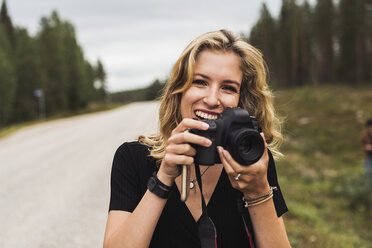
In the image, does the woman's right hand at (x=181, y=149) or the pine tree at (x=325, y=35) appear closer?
the woman's right hand at (x=181, y=149)

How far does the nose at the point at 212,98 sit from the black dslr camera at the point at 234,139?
0.56 ft

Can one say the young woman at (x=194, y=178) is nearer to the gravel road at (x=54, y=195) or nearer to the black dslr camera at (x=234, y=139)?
the black dslr camera at (x=234, y=139)

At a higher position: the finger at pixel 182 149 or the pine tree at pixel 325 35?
the pine tree at pixel 325 35

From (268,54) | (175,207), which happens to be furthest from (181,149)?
(268,54)

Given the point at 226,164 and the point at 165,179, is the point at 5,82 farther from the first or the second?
the point at 226,164

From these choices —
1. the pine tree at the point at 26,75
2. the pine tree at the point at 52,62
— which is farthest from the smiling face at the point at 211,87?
the pine tree at the point at 52,62

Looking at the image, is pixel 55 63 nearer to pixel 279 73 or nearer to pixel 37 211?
pixel 279 73

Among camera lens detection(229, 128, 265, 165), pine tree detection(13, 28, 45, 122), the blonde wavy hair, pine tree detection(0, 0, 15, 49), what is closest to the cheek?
the blonde wavy hair

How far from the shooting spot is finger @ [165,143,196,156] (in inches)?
57.2

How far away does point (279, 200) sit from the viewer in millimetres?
1731

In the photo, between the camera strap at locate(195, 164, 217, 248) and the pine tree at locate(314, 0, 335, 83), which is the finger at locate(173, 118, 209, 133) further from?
the pine tree at locate(314, 0, 335, 83)

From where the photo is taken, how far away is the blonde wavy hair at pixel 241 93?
70.7 inches

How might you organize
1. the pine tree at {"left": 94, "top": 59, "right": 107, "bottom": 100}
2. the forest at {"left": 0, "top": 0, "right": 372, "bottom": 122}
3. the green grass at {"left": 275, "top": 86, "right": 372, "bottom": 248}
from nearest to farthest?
the green grass at {"left": 275, "top": 86, "right": 372, "bottom": 248} → the forest at {"left": 0, "top": 0, "right": 372, "bottom": 122} → the pine tree at {"left": 94, "top": 59, "right": 107, "bottom": 100}

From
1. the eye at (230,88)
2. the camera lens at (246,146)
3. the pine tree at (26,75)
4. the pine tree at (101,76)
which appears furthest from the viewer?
the pine tree at (101,76)
